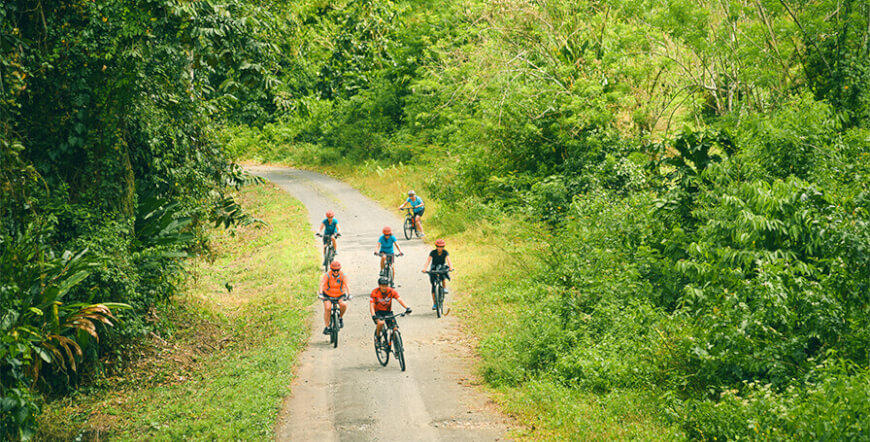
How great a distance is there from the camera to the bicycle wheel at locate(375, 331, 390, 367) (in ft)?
41.6

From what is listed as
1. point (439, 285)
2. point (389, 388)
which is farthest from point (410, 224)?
point (389, 388)

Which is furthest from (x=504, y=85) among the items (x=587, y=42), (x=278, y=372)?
(x=278, y=372)

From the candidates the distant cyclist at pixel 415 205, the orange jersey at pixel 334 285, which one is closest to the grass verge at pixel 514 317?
the distant cyclist at pixel 415 205

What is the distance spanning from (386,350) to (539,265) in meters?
5.55

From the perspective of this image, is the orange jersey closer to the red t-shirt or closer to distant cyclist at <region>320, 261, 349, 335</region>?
distant cyclist at <region>320, 261, 349, 335</region>

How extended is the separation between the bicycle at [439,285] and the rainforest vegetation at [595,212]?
139 cm

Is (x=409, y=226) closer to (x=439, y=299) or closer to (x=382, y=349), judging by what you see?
(x=439, y=299)

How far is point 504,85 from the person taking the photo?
2180cm

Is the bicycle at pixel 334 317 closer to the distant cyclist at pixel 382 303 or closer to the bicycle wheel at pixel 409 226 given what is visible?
the distant cyclist at pixel 382 303

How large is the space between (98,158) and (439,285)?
750 centimetres

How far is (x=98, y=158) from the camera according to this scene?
11898 mm

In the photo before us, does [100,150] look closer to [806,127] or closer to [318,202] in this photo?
[806,127]

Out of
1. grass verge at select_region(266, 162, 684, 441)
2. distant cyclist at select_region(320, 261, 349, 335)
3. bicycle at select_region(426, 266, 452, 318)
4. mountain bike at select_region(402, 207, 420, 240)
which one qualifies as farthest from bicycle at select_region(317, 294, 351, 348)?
mountain bike at select_region(402, 207, 420, 240)

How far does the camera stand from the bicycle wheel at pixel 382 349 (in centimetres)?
1269
